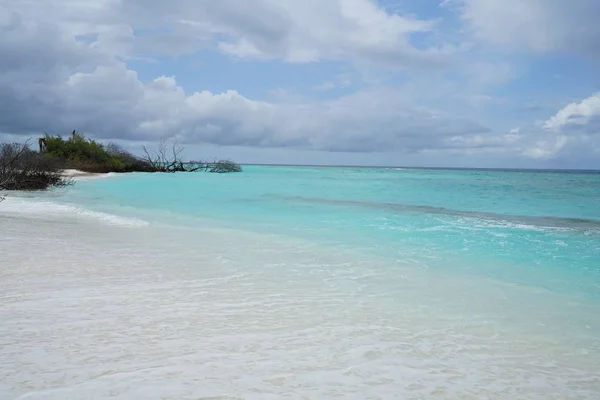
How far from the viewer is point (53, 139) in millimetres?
43812

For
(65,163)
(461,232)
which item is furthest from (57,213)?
(65,163)

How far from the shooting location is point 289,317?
3.98 meters

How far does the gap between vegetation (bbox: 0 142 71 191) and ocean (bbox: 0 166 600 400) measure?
1181 cm

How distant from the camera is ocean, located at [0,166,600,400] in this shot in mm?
2768

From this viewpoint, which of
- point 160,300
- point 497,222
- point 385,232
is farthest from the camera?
point 497,222

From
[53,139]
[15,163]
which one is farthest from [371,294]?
[53,139]

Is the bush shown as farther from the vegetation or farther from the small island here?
the vegetation

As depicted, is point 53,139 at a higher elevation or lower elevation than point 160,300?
higher

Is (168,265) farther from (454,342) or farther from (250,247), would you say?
(454,342)

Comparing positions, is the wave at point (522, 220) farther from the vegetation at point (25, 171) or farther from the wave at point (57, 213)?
the vegetation at point (25, 171)

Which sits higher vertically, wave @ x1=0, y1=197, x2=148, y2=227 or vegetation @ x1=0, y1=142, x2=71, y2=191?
vegetation @ x1=0, y1=142, x2=71, y2=191

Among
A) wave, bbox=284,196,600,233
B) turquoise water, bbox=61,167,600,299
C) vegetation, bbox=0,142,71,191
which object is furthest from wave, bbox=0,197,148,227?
wave, bbox=284,196,600,233

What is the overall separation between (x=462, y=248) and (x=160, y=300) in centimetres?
574

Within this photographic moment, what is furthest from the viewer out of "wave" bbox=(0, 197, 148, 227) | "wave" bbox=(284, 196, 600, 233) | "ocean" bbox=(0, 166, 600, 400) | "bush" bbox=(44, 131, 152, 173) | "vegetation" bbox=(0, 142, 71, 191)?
"bush" bbox=(44, 131, 152, 173)
